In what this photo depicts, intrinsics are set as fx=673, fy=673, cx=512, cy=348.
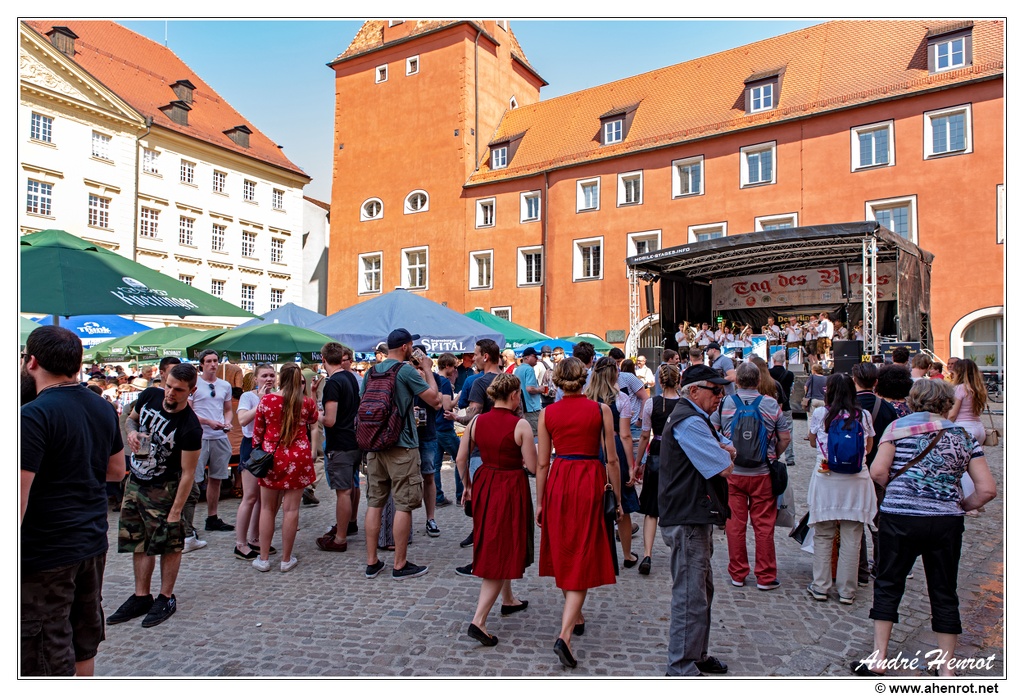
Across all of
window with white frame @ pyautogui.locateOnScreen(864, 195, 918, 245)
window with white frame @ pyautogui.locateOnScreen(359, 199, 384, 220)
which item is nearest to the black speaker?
window with white frame @ pyautogui.locateOnScreen(864, 195, 918, 245)

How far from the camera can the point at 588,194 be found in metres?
29.4

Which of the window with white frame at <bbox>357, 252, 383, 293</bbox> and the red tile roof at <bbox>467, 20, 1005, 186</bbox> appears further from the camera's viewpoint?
the window with white frame at <bbox>357, 252, 383, 293</bbox>

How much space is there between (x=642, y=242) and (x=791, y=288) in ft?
21.0

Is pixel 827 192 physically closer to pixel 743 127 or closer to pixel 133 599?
pixel 743 127

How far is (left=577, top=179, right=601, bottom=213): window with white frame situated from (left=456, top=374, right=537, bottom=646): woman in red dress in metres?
25.3

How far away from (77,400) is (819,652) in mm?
4395

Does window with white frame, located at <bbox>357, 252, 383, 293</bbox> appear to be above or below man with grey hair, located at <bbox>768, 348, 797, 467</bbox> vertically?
above

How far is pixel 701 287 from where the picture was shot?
25109 mm

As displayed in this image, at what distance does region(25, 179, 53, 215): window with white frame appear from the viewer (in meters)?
28.5

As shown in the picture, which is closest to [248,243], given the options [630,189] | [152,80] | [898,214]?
[152,80]

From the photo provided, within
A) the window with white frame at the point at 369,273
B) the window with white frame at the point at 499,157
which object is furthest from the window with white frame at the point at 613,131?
the window with white frame at the point at 369,273

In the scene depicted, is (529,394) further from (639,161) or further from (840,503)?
(639,161)

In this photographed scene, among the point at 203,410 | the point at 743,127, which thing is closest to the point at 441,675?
the point at 203,410

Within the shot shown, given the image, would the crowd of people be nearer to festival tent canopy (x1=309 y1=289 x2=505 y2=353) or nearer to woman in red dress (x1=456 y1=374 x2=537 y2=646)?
woman in red dress (x1=456 y1=374 x2=537 y2=646)
